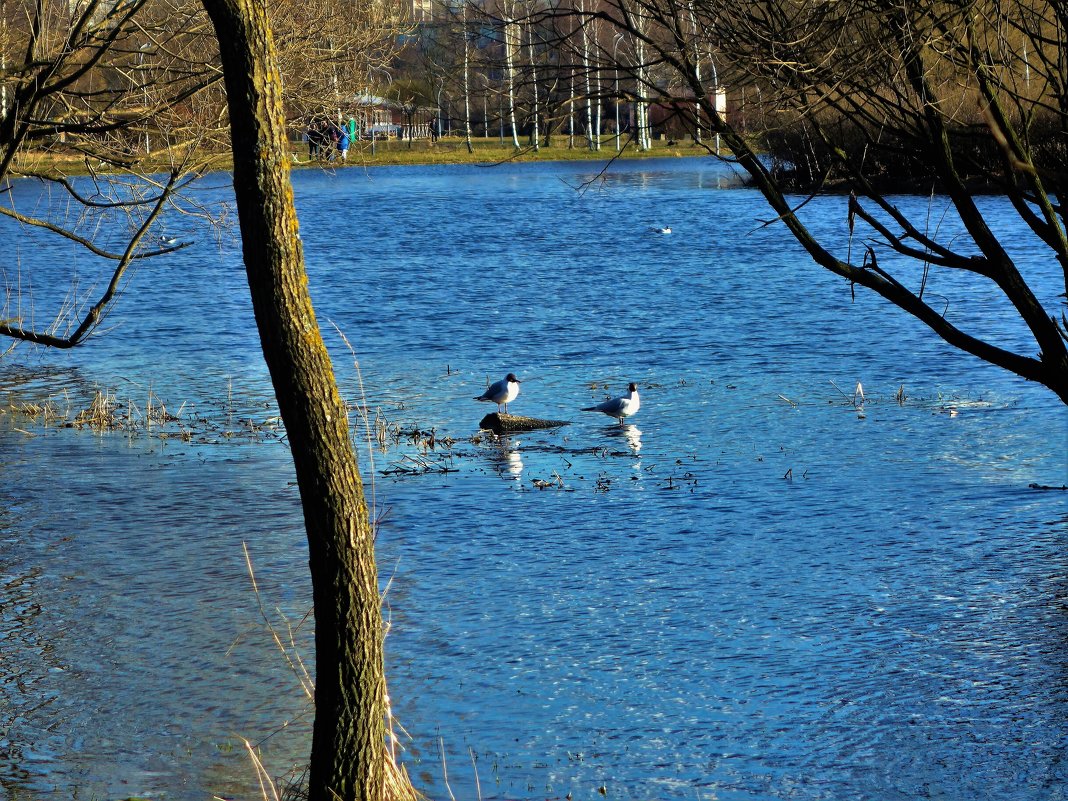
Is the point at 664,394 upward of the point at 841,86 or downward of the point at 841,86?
downward

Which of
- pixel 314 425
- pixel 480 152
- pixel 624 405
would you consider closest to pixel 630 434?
pixel 624 405

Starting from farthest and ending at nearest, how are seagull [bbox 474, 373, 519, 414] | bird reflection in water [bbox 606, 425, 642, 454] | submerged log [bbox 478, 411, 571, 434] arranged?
seagull [bbox 474, 373, 519, 414], submerged log [bbox 478, 411, 571, 434], bird reflection in water [bbox 606, 425, 642, 454]

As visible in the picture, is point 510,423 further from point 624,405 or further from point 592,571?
point 592,571

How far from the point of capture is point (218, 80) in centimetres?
955

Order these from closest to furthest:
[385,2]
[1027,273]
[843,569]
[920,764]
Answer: [920,764], [843,569], [385,2], [1027,273]

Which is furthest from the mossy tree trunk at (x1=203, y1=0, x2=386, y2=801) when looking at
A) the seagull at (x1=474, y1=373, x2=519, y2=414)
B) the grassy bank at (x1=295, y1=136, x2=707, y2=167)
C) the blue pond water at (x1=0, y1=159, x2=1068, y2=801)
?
the grassy bank at (x1=295, y1=136, x2=707, y2=167)

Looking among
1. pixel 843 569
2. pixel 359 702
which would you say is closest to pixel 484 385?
pixel 843 569

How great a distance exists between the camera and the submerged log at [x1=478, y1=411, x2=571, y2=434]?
15.5 meters

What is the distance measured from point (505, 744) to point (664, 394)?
10.9 meters

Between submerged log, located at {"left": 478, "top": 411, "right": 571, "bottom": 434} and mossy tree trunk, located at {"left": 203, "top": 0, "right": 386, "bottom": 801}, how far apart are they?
1011 cm

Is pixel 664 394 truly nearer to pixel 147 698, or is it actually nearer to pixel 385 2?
pixel 385 2

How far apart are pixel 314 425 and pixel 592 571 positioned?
5.80m

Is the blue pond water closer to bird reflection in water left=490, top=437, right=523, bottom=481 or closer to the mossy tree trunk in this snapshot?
bird reflection in water left=490, top=437, right=523, bottom=481

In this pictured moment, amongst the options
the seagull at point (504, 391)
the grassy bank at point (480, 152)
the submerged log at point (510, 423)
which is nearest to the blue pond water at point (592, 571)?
the submerged log at point (510, 423)
